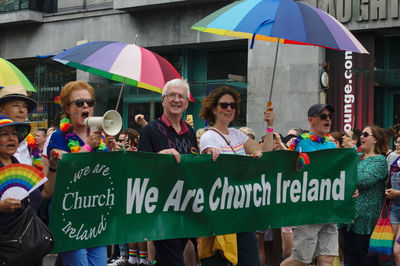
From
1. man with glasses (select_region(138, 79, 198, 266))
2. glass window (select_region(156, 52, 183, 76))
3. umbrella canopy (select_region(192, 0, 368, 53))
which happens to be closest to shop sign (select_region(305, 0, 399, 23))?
glass window (select_region(156, 52, 183, 76))

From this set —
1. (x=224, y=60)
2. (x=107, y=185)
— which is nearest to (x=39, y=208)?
(x=107, y=185)

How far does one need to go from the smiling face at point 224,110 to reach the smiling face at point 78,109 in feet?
4.78

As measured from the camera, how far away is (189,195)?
614 centimetres

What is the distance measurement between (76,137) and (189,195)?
4.10ft

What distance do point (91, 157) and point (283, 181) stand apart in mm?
2372

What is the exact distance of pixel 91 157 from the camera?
534 cm

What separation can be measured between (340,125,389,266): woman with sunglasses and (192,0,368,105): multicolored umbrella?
2.01 metres

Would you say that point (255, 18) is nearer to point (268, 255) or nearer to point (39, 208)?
point (39, 208)

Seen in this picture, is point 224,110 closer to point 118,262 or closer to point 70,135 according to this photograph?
point 70,135

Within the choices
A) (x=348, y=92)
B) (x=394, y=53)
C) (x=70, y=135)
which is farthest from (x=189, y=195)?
(x=394, y=53)

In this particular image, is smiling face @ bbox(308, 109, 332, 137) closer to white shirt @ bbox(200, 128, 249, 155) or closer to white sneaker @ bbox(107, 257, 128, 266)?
white shirt @ bbox(200, 128, 249, 155)

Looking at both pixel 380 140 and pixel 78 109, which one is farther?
pixel 380 140

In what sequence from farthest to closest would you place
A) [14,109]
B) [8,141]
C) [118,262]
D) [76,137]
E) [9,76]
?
[118,262] < [9,76] < [14,109] < [76,137] < [8,141]

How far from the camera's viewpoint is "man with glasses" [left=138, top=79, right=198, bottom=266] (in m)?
5.93
